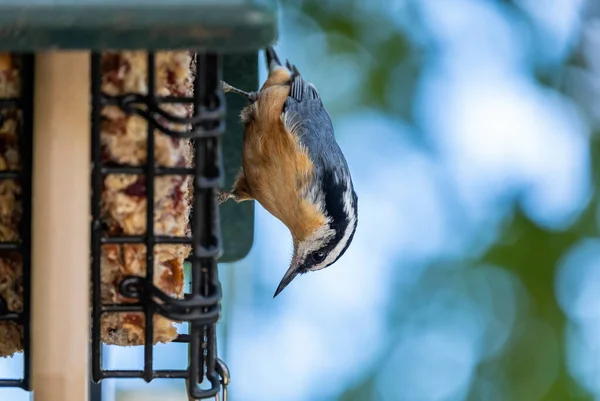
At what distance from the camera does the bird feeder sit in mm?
1522

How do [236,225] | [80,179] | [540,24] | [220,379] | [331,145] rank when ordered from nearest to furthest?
[80,179]
[220,379]
[236,225]
[331,145]
[540,24]

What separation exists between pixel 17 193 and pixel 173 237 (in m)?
0.37

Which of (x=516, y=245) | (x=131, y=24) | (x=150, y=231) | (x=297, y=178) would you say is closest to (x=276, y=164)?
(x=297, y=178)

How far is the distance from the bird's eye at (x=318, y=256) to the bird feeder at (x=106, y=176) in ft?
4.17

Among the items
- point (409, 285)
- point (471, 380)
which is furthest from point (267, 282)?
point (471, 380)

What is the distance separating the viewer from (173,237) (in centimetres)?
211

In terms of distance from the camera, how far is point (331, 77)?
5.23 m

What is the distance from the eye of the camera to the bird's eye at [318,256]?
11.4 ft

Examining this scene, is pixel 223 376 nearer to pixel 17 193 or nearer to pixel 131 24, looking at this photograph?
pixel 17 193

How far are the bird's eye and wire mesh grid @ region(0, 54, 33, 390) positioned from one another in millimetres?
1577

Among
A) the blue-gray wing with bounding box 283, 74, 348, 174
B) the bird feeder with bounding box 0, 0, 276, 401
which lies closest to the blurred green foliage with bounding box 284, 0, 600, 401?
the blue-gray wing with bounding box 283, 74, 348, 174

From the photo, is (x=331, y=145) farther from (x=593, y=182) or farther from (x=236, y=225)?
(x=593, y=182)

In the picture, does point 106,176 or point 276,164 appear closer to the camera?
point 106,176

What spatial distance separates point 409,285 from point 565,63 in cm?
173
